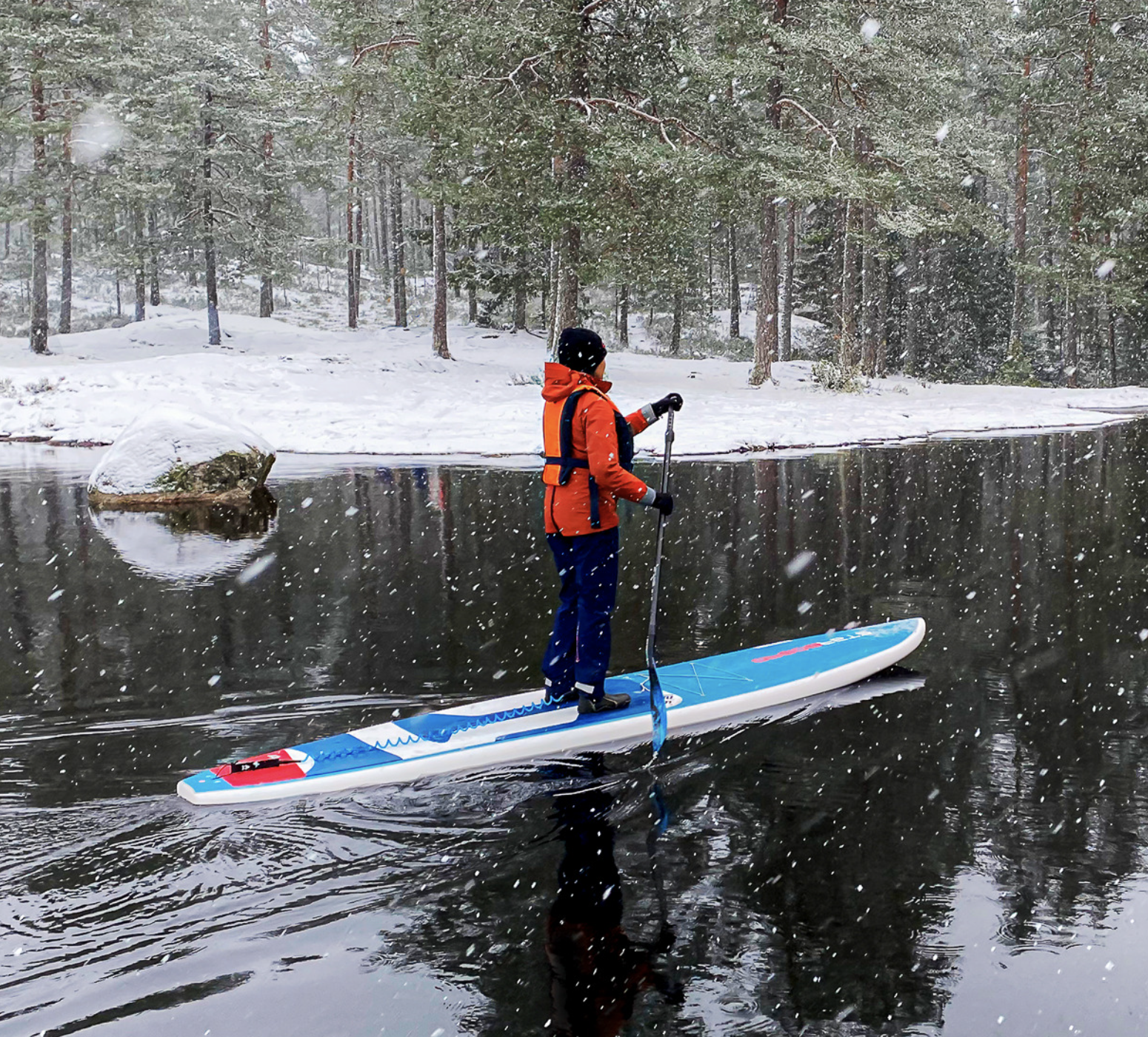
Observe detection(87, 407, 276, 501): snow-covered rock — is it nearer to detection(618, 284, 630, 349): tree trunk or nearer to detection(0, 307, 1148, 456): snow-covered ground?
detection(0, 307, 1148, 456): snow-covered ground

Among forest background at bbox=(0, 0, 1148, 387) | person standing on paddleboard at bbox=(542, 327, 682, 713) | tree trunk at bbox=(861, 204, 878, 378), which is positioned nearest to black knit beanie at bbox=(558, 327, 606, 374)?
person standing on paddleboard at bbox=(542, 327, 682, 713)

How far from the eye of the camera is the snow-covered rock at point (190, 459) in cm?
1354

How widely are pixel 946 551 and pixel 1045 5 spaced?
31421 mm

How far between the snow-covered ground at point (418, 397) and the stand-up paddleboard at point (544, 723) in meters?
10.7

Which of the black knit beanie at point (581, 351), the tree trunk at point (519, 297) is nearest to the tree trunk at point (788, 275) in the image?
the tree trunk at point (519, 297)

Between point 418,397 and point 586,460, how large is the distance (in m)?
18.8

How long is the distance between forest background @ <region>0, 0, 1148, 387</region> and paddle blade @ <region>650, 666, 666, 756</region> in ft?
52.2

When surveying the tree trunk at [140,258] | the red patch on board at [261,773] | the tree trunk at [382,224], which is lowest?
the red patch on board at [261,773]

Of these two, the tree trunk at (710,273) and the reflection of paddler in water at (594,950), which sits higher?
the tree trunk at (710,273)

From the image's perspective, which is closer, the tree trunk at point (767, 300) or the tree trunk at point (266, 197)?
the tree trunk at point (767, 300)

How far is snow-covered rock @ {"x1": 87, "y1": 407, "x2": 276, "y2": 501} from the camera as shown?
13.5 metres

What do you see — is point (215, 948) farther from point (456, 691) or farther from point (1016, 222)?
point (1016, 222)

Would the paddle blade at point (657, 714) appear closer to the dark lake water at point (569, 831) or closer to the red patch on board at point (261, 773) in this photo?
the dark lake water at point (569, 831)

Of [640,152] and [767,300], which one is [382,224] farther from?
[640,152]
